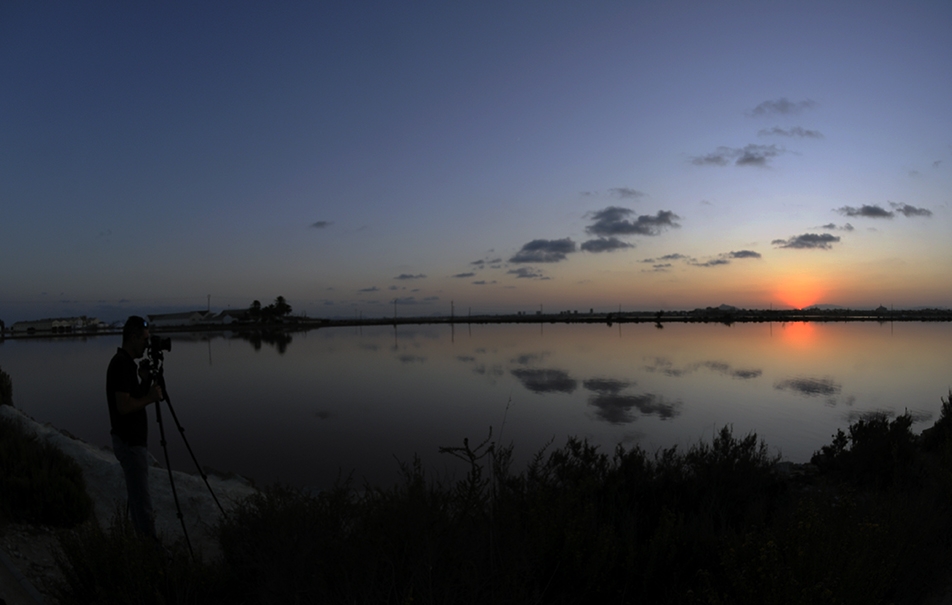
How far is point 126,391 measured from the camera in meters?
3.99

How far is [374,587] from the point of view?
2.50m

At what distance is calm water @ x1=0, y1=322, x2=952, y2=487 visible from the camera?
10.4 metres

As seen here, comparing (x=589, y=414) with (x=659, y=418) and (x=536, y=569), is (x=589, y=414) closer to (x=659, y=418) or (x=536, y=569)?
(x=659, y=418)

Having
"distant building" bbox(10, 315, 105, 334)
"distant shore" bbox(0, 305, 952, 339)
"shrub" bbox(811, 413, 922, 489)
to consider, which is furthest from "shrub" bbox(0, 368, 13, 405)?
"distant building" bbox(10, 315, 105, 334)

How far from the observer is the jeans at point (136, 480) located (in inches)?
158

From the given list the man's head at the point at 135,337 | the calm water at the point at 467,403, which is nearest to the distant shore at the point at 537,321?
A: the calm water at the point at 467,403

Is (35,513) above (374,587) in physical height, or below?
below

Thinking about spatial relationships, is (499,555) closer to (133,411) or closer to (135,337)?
(133,411)

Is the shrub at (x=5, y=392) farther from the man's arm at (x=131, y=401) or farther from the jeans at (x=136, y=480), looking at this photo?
the man's arm at (x=131, y=401)

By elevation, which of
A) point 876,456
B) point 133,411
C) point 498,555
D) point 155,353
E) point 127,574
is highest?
point 155,353

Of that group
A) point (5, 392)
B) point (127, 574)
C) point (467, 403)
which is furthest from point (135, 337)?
point (5, 392)

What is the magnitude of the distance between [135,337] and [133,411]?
618mm

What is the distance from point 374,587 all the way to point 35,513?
450 centimetres

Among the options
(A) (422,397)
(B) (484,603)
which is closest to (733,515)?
(B) (484,603)
